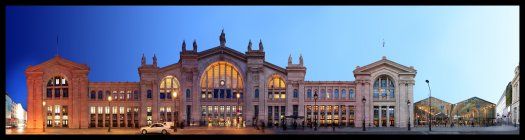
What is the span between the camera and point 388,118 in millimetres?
114250

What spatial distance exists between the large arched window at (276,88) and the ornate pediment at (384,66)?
12.1 meters

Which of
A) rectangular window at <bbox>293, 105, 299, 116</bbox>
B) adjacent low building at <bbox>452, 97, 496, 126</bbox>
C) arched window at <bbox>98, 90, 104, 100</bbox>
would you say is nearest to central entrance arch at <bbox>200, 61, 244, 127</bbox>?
rectangular window at <bbox>293, 105, 299, 116</bbox>

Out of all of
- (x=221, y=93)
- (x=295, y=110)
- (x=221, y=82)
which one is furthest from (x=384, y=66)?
(x=221, y=93)

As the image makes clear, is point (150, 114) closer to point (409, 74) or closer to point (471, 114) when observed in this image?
point (409, 74)

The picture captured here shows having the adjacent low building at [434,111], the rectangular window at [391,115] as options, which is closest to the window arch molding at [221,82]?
the rectangular window at [391,115]

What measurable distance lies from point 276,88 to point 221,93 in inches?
357

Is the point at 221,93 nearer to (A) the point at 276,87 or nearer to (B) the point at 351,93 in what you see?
(A) the point at 276,87

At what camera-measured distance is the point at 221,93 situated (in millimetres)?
113812

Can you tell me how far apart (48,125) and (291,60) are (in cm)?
4062

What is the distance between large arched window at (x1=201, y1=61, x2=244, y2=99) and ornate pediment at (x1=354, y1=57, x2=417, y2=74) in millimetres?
19529

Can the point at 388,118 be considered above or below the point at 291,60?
below

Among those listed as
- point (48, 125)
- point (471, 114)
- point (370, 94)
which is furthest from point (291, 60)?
point (471, 114)

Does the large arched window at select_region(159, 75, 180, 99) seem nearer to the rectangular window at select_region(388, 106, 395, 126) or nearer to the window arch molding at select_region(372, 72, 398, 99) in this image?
the window arch molding at select_region(372, 72, 398, 99)
